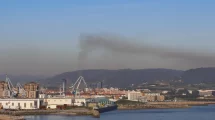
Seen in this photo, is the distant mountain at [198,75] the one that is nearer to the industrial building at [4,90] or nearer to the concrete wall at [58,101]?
the industrial building at [4,90]

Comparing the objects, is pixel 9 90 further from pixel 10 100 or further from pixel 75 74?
pixel 75 74

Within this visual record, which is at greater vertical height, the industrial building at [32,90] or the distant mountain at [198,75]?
the distant mountain at [198,75]

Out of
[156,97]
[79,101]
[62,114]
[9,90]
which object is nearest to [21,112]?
[62,114]

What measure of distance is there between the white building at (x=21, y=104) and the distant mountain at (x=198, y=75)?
13489cm

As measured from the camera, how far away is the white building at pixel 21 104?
1871 inches

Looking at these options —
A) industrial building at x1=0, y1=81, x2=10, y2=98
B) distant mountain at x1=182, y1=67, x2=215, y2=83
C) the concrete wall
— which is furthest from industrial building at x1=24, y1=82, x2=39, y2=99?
distant mountain at x1=182, y1=67, x2=215, y2=83

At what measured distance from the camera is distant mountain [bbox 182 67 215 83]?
18296 cm

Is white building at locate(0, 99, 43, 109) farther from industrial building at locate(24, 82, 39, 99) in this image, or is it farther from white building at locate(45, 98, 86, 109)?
industrial building at locate(24, 82, 39, 99)

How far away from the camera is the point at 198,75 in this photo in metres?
192

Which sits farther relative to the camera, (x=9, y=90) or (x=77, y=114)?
(x=9, y=90)

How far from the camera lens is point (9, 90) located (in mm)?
61219

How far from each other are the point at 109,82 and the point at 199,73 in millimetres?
30661

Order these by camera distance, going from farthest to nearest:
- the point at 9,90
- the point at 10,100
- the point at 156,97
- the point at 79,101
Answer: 1. the point at 156,97
2. the point at 9,90
3. the point at 79,101
4. the point at 10,100

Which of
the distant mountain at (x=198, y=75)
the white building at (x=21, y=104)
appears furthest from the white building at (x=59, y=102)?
the distant mountain at (x=198, y=75)
